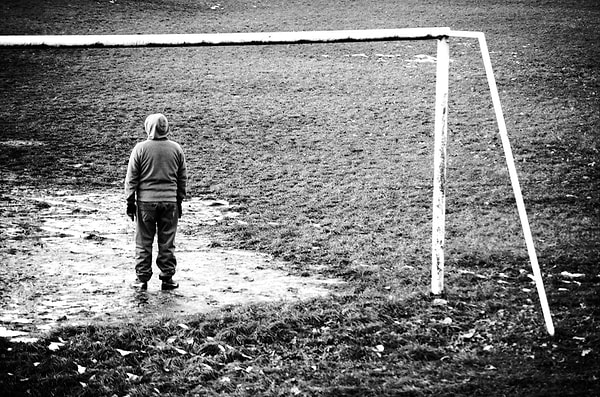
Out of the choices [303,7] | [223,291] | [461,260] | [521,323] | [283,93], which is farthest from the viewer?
[303,7]

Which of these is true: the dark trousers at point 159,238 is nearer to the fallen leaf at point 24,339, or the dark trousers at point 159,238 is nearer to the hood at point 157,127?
the hood at point 157,127

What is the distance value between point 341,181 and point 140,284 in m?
4.83

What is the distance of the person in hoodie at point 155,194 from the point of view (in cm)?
717

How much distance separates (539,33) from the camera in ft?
75.1

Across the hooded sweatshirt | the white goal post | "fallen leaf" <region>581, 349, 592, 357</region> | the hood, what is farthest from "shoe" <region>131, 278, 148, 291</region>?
"fallen leaf" <region>581, 349, 592, 357</region>

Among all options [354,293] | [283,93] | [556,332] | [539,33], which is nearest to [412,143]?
[283,93]

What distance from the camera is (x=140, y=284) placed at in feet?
24.4

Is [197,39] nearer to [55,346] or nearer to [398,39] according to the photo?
[398,39]

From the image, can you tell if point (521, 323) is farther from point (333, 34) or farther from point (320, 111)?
point (320, 111)

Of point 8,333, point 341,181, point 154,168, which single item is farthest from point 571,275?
point 8,333

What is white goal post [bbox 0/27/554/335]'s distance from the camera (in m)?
5.82

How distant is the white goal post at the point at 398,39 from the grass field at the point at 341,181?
2.09 ft

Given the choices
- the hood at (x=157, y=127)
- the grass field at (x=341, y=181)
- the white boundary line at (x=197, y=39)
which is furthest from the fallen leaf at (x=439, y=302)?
the hood at (x=157, y=127)

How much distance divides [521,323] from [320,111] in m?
10.4
